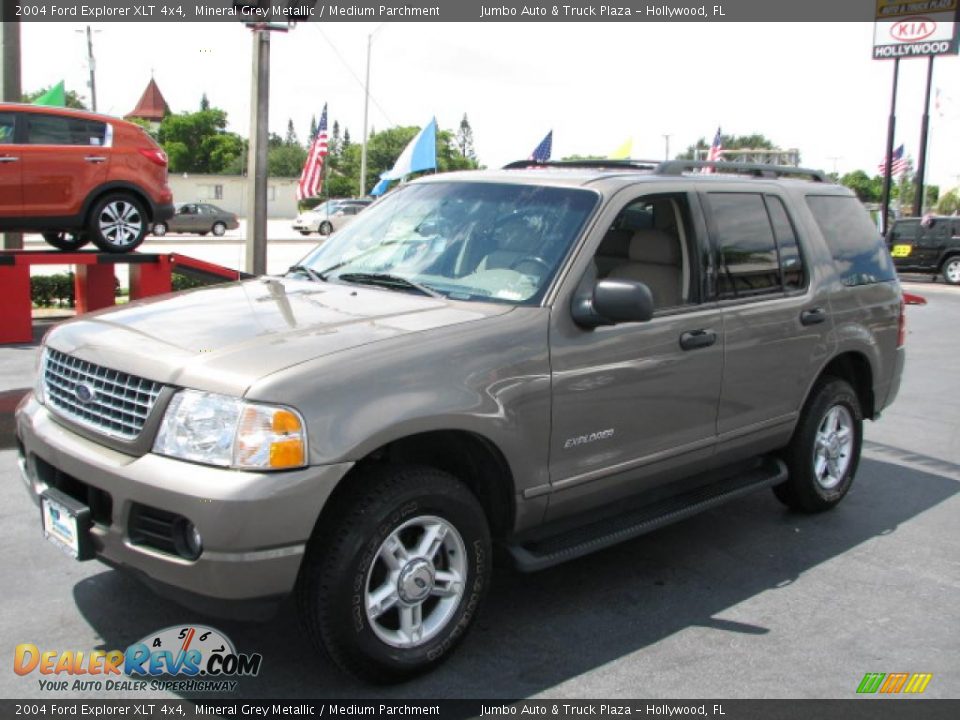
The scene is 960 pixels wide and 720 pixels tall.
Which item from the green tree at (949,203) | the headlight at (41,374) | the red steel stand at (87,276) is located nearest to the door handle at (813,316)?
the headlight at (41,374)

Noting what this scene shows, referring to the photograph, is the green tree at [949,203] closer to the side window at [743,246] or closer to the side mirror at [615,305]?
the side window at [743,246]

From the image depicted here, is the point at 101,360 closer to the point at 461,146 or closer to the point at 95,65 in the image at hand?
the point at 95,65

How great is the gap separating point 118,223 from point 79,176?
0.70m

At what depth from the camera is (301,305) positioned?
3971 millimetres

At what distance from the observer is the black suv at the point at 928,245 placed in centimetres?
2414

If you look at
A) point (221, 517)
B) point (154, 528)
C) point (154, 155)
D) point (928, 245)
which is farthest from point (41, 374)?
point (928, 245)

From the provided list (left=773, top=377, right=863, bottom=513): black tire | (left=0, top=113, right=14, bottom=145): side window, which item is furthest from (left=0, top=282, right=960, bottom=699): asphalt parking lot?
(left=0, top=113, right=14, bottom=145): side window

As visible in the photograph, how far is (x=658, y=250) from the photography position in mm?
4688

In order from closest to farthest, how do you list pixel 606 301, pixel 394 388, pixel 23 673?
pixel 394 388, pixel 23 673, pixel 606 301

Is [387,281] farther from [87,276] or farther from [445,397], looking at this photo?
[87,276]

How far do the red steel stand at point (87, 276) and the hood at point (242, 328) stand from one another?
5.64 metres

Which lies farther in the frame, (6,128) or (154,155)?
(154,155)

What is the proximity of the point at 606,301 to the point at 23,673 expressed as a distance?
8.56ft

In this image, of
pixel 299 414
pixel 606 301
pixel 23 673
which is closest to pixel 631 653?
pixel 606 301
